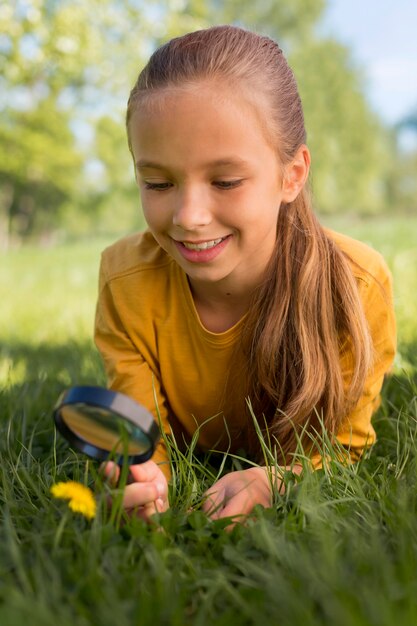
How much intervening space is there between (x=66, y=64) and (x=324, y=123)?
16061 millimetres

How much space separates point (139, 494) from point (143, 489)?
15 mm

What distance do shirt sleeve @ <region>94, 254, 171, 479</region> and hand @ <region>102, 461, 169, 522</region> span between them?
1.53 feet

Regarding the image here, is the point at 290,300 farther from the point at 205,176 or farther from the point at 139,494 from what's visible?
the point at 139,494

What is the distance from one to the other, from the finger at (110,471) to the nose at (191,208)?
2.22 ft

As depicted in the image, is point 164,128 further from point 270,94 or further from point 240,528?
point 240,528

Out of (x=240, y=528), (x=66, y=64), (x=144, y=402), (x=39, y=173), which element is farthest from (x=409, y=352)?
(x=39, y=173)

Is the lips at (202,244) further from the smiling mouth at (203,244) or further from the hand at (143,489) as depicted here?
the hand at (143,489)

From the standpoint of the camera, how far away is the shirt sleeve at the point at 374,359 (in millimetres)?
2334

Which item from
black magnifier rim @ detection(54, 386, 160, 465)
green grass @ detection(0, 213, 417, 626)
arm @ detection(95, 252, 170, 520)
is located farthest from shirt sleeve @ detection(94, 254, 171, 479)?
black magnifier rim @ detection(54, 386, 160, 465)

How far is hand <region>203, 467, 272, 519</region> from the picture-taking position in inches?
71.8

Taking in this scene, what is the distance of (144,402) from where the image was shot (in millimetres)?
2406

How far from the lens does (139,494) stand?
5.68 feet

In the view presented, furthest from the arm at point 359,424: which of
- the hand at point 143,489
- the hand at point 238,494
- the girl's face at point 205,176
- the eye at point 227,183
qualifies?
the eye at point 227,183

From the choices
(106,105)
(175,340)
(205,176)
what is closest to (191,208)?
(205,176)
